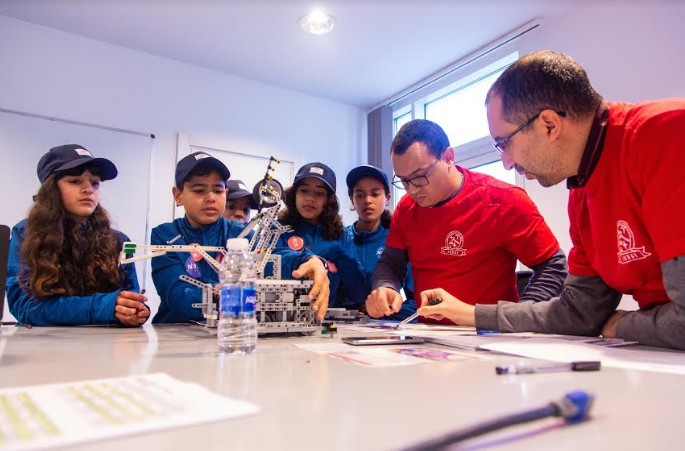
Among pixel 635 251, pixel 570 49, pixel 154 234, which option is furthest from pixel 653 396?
pixel 570 49

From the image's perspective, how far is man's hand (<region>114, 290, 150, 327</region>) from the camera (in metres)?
1.48

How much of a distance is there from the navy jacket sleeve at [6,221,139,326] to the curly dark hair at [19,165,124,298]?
37 millimetres

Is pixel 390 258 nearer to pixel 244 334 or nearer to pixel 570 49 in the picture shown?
pixel 244 334

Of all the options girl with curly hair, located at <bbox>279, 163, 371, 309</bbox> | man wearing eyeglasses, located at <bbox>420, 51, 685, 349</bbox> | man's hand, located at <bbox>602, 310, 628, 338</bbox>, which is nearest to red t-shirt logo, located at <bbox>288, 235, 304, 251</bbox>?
girl with curly hair, located at <bbox>279, 163, 371, 309</bbox>

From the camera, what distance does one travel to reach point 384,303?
1.48 m

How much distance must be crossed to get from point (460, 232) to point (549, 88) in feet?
2.36

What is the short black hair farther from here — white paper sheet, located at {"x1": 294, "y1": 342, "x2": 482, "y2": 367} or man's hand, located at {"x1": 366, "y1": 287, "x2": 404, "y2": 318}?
white paper sheet, located at {"x1": 294, "y1": 342, "x2": 482, "y2": 367}

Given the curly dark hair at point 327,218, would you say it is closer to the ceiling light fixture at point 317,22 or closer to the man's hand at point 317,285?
the man's hand at point 317,285

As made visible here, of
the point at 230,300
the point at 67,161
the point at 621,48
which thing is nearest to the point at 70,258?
the point at 67,161

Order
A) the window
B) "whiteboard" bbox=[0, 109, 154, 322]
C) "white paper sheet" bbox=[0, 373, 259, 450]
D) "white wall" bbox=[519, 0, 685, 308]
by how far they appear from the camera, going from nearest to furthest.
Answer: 1. "white paper sheet" bbox=[0, 373, 259, 450]
2. "white wall" bbox=[519, 0, 685, 308]
3. "whiteboard" bbox=[0, 109, 154, 322]
4. the window

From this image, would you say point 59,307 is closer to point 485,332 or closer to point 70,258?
point 70,258

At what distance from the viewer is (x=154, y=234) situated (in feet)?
6.10

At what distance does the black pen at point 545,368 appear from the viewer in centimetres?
70

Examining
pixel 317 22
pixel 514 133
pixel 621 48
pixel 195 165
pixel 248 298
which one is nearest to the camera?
pixel 248 298
